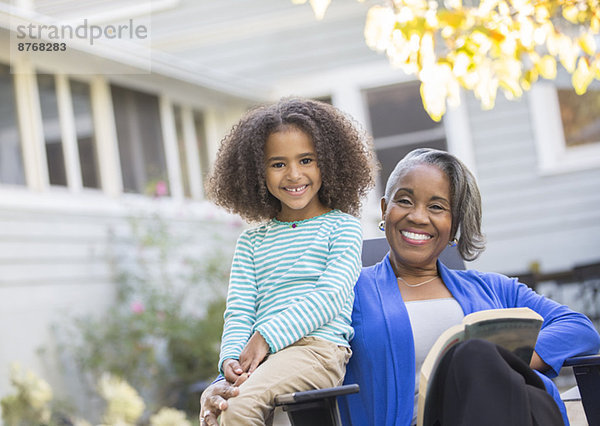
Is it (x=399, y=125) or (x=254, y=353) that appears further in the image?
(x=399, y=125)

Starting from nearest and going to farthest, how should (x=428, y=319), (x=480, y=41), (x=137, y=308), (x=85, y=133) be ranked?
(x=428, y=319) → (x=480, y=41) → (x=137, y=308) → (x=85, y=133)

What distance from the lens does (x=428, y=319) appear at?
234cm

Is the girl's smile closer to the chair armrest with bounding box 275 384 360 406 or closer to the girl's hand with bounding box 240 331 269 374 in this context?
the girl's hand with bounding box 240 331 269 374

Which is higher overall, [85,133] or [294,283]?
[85,133]

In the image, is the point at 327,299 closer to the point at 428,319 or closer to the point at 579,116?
the point at 428,319

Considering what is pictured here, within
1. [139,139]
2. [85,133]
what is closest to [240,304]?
[85,133]

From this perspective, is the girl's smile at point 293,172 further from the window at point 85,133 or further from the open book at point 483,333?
the window at point 85,133

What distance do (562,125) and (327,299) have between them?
6133 millimetres

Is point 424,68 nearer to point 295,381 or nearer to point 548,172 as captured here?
point 295,381

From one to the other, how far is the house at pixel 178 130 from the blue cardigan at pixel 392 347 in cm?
354

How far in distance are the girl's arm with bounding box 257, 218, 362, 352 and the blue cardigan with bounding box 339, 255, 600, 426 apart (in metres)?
0.10

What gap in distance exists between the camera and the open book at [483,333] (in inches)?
72.2

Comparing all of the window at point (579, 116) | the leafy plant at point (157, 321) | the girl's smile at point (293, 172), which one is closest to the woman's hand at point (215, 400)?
the girl's smile at point (293, 172)

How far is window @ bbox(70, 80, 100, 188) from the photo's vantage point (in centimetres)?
641
